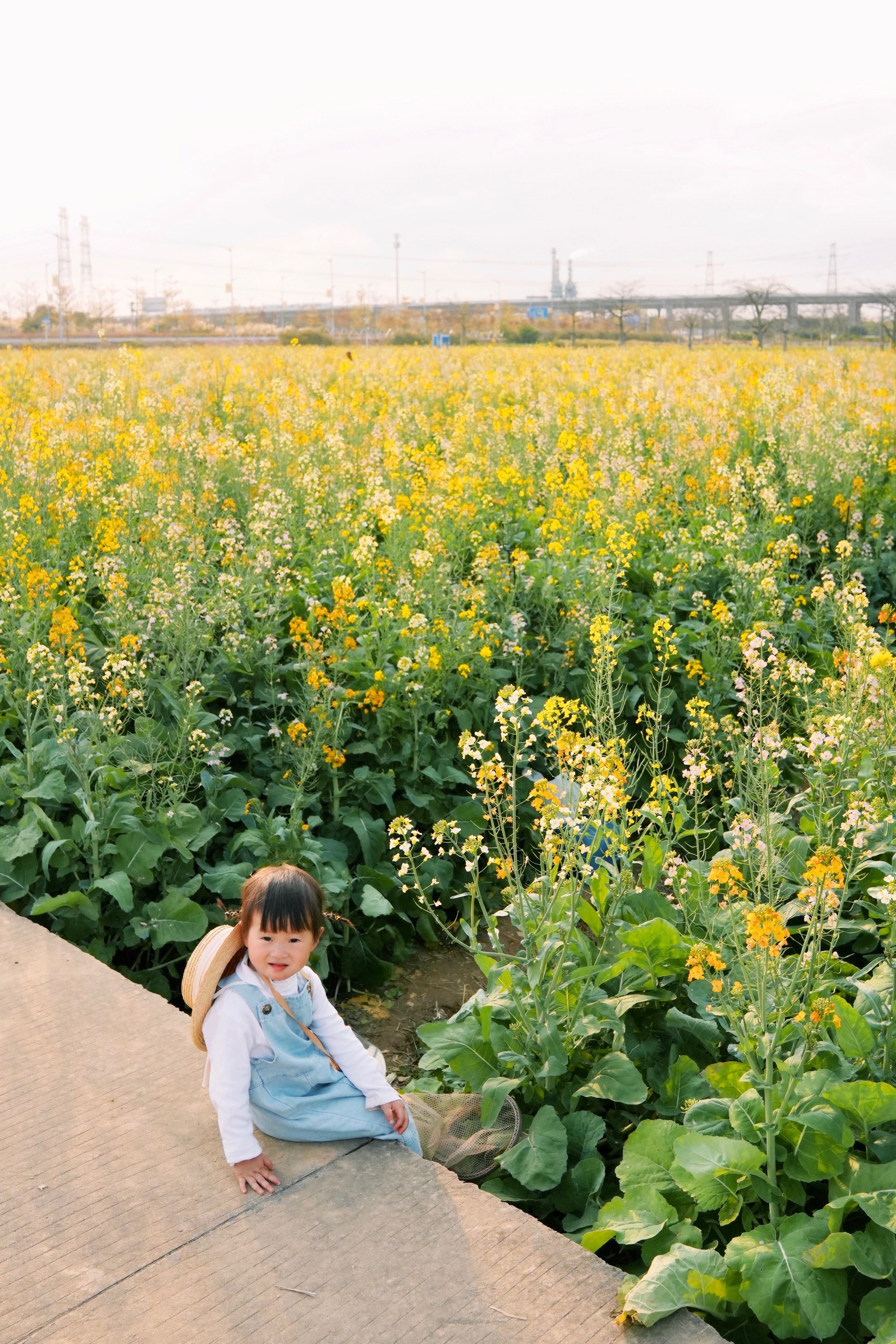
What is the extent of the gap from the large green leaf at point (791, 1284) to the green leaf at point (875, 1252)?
64mm

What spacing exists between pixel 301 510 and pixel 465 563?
1.21m

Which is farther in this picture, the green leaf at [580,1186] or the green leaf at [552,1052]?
the green leaf at [552,1052]

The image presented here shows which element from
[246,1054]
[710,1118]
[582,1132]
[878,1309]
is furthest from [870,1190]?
[246,1054]

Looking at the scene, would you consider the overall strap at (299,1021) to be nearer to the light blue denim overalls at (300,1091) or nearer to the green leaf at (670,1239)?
the light blue denim overalls at (300,1091)

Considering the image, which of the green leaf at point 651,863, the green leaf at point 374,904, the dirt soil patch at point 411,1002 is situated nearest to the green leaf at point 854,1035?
the green leaf at point 651,863

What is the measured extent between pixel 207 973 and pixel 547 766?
8.50 ft

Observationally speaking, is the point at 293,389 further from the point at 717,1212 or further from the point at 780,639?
the point at 717,1212

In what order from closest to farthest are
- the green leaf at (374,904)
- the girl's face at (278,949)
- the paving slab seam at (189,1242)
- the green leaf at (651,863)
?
the paving slab seam at (189,1242), the girl's face at (278,949), the green leaf at (651,863), the green leaf at (374,904)

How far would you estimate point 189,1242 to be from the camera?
2354mm

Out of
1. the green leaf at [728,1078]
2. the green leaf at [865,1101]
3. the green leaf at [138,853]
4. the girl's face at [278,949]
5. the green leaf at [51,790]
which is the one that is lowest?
the green leaf at [728,1078]

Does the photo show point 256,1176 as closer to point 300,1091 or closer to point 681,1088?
point 300,1091

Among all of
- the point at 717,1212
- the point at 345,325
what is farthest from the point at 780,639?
the point at 345,325

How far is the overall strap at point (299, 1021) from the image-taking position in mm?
2828

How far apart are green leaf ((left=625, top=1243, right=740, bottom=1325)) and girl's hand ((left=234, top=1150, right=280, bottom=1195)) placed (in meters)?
0.81
